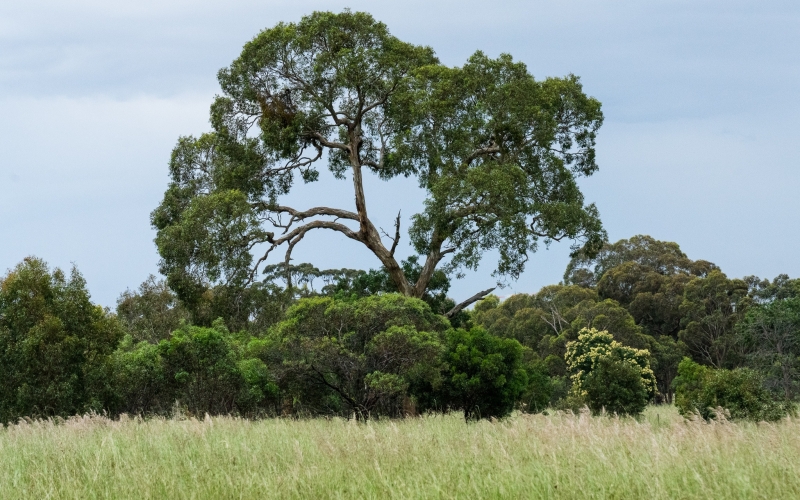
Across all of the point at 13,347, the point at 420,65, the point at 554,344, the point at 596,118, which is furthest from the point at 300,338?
the point at 554,344

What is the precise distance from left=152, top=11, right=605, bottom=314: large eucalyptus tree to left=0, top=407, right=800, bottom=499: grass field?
13.0m

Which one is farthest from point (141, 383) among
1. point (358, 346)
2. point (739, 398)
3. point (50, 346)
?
point (739, 398)

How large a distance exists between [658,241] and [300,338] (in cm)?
3941

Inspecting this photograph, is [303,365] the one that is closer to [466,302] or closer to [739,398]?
[466,302]

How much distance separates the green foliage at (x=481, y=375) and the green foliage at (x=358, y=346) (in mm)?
2617

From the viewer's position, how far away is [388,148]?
27.2 m

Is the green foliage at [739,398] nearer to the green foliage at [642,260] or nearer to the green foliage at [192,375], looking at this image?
the green foliage at [192,375]

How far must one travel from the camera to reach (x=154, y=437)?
440 inches

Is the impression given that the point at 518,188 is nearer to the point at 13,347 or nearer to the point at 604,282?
the point at 13,347

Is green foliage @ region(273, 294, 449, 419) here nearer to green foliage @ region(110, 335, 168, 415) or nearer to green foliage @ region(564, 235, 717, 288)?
green foliage @ region(110, 335, 168, 415)

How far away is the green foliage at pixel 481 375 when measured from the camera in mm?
23234

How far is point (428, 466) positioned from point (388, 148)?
64.9 feet

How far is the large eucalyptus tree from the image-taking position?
23.8 meters

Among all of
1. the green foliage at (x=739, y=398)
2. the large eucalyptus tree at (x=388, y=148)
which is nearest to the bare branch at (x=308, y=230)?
the large eucalyptus tree at (x=388, y=148)
